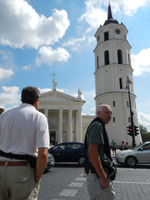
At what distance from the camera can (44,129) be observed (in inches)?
81.4

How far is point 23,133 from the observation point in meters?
2.01

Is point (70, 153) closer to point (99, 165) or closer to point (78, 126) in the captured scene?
point (99, 165)

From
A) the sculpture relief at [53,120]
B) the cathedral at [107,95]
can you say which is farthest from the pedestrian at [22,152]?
the sculpture relief at [53,120]

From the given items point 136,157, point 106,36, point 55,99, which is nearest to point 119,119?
point 55,99

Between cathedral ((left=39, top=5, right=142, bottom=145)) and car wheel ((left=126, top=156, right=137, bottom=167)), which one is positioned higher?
cathedral ((left=39, top=5, right=142, bottom=145))

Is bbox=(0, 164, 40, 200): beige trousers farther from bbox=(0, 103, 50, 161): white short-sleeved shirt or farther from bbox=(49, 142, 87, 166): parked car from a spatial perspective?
bbox=(49, 142, 87, 166): parked car

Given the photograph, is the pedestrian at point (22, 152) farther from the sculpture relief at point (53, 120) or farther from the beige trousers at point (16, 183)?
the sculpture relief at point (53, 120)

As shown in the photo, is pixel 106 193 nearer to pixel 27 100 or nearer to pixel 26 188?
pixel 26 188

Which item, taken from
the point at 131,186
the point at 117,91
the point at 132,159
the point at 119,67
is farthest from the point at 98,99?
the point at 131,186

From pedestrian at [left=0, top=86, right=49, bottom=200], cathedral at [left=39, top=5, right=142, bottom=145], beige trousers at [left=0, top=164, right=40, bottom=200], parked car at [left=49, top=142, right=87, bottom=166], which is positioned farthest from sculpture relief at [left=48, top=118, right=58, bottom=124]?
beige trousers at [left=0, top=164, right=40, bottom=200]

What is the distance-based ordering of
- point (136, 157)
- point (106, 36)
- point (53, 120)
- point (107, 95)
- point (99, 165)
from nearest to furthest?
1. point (99, 165)
2. point (136, 157)
3. point (107, 95)
4. point (106, 36)
5. point (53, 120)

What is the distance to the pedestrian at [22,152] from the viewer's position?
1.88 meters

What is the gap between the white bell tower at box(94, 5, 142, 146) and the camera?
32.7m

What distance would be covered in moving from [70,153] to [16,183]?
401 inches
